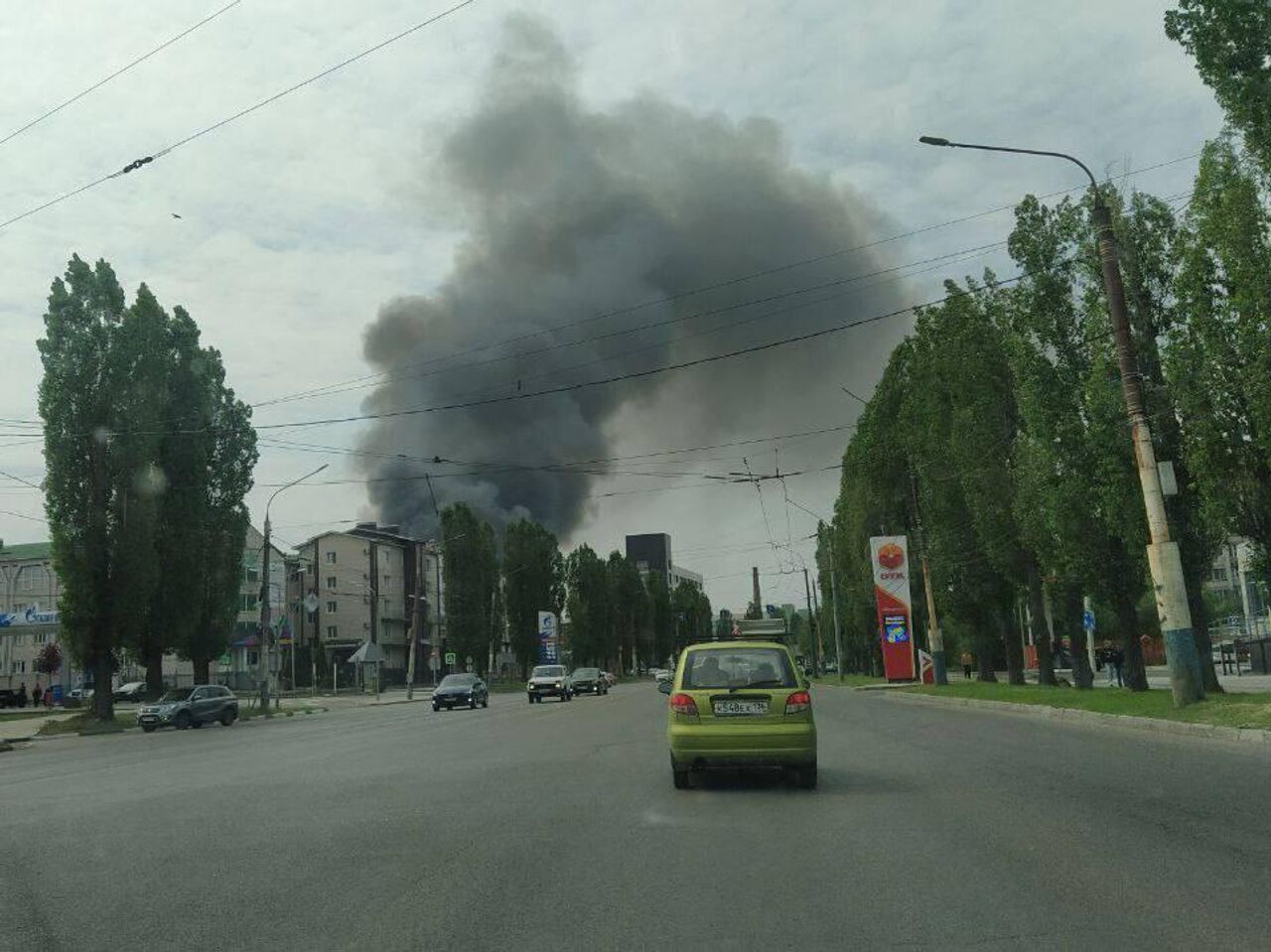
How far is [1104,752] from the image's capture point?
15172mm

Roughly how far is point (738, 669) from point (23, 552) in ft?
315

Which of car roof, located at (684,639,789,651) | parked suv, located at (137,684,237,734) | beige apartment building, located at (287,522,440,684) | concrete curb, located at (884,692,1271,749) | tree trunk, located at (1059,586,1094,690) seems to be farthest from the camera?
beige apartment building, located at (287,522,440,684)

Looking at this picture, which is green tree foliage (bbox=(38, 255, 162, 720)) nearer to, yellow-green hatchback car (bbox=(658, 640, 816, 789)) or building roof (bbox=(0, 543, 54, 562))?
yellow-green hatchback car (bbox=(658, 640, 816, 789))

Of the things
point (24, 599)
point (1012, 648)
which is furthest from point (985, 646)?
point (24, 599)

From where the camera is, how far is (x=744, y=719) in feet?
39.1

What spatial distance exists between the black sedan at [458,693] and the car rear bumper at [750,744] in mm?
32789

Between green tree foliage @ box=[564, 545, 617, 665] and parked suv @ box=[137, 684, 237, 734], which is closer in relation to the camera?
parked suv @ box=[137, 684, 237, 734]

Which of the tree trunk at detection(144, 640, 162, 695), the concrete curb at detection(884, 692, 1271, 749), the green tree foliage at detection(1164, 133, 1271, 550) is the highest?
the green tree foliage at detection(1164, 133, 1271, 550)

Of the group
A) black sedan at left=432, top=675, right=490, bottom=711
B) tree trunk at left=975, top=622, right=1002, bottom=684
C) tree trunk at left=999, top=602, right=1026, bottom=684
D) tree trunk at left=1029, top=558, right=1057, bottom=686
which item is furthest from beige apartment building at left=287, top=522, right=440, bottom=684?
tree trunk at left=1029, top=558, right=1057, bottom=686

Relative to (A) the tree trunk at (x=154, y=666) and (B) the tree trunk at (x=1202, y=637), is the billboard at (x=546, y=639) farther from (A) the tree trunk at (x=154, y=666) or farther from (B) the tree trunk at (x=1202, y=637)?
(B) the tree trunk at (x=1202, y=637)

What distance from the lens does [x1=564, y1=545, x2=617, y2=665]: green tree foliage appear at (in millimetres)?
114562

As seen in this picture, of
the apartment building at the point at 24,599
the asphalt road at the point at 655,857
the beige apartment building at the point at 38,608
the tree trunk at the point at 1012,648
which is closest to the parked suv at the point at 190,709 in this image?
the asphalt road at the point at 655,857

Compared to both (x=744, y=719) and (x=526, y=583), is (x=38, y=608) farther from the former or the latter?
(x=744, y=719)

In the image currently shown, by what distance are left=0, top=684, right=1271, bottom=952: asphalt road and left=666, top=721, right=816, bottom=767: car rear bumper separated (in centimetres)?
41
